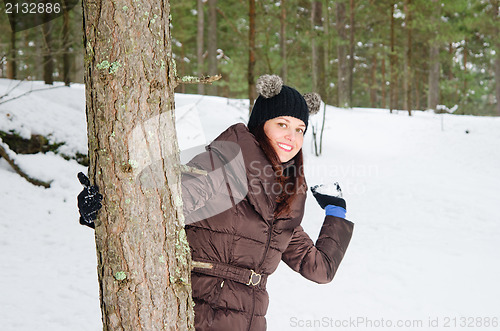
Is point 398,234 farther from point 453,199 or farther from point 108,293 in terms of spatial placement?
point 108,293

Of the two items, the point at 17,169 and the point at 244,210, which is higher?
the point at 244,210

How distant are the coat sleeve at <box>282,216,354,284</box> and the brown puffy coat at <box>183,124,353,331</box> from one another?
33 cm

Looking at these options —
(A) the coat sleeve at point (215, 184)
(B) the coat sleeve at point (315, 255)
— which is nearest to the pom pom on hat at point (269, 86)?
(A) the coat sleeve at point (215, 184)

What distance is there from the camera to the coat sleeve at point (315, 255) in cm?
216

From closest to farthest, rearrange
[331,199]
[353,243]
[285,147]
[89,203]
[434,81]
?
[89,203]
[285,147]
[331,199]
[353,243]
[434,81]

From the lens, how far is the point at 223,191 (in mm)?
1671

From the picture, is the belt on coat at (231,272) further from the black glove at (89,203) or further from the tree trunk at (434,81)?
the tree trunk at (434,81)

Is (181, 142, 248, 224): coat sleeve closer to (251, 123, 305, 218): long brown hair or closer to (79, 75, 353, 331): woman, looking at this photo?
(79, 75, 353, 331): woman

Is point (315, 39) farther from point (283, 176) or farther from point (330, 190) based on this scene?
point (283, 176)

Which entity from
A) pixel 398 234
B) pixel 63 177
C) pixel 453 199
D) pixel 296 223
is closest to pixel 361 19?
pixel 453 199

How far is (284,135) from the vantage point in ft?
6.46

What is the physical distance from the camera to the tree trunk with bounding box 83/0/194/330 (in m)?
1.37

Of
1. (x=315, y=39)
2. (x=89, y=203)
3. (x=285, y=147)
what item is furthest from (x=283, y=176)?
(x=315, y=39)

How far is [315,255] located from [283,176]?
55cm
